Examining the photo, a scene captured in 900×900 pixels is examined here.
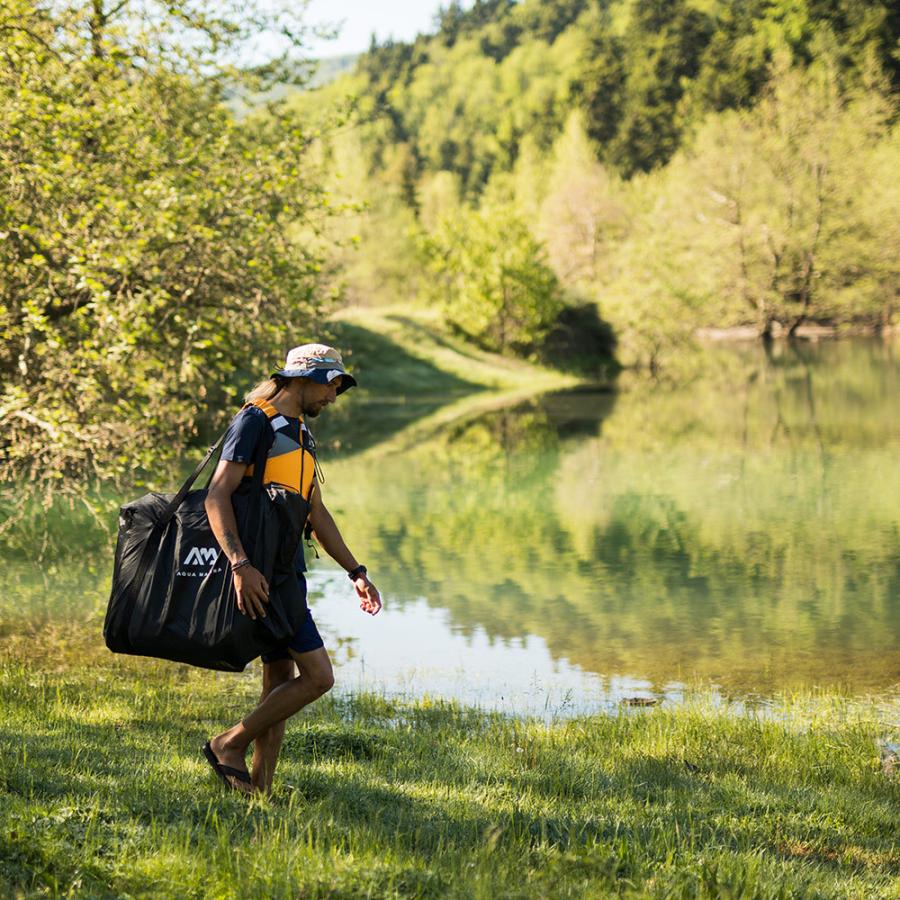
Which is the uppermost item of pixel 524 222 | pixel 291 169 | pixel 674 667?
pixel 524 222

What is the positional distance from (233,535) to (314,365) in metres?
0.93

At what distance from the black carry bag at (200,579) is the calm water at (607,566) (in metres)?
5.28

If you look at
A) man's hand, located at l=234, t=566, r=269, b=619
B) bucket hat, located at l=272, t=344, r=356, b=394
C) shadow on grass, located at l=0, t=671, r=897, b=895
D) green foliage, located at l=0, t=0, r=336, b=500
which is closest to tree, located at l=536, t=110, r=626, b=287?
green foliage, located at l=0, t=0, r=336, b=500

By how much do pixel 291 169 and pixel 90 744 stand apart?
32.6ft

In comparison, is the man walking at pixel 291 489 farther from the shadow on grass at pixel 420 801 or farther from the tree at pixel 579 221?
the tree at pixel 579 221

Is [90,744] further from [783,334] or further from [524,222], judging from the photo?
[783,334]

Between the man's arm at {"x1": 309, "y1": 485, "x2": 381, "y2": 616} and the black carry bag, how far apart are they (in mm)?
340

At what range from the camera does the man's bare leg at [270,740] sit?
6.09 metres

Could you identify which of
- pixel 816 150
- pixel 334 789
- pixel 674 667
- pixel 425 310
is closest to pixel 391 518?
pixel 674 667

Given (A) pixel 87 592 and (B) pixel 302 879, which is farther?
(A) pixel 87 592

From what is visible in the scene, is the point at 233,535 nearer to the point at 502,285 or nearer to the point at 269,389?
the point at 269,389

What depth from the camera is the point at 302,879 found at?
463 cm

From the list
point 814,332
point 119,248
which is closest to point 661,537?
point 119,248

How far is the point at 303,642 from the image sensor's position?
5.95 metres
